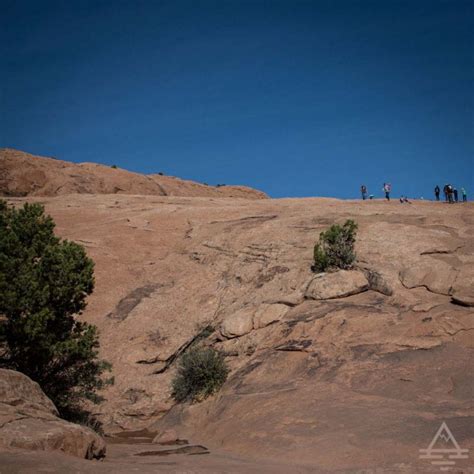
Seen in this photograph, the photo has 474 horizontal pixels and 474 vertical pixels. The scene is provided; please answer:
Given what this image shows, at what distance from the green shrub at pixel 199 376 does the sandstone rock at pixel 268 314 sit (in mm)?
2177

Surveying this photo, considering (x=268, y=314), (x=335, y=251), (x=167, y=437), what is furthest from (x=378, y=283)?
(x=167, y=437)

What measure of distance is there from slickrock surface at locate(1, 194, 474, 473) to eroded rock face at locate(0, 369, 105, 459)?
52.4 inches

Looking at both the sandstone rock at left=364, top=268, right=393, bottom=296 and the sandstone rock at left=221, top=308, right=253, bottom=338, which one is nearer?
the sandstone rock at left=364, top=268, right=393, bottom=296

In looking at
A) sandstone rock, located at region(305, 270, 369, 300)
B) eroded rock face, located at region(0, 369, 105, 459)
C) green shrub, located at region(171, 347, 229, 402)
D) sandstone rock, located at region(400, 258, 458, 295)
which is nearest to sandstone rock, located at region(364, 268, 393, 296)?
sandstone rock, located at region(305, 270, 369, 300)

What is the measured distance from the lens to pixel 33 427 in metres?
9.80

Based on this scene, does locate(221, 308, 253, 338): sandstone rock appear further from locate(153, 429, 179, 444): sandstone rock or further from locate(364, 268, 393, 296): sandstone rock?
locate(153, 429, 179, 444): sandstone rock

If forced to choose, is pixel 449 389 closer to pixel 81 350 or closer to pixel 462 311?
pixel 462 311

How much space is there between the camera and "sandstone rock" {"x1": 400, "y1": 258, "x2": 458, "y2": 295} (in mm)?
19141

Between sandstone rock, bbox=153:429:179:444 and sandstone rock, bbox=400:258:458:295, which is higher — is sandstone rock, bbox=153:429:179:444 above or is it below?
below

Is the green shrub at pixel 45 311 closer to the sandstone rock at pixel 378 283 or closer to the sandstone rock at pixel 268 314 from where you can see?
the sandstone rock at pixel 268 314

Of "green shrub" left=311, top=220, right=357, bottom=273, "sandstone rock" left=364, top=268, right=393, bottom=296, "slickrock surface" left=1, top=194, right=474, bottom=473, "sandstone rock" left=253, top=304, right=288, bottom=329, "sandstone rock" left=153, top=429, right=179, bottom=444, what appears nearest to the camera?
"slickrock surface" left=1, top=194, right=474, bottom=473

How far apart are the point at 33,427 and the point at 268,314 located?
38.2 feet

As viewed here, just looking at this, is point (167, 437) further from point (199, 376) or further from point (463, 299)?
point (463, 299)

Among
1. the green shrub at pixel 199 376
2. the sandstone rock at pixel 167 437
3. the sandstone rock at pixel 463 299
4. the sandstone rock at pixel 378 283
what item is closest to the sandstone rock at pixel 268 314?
the green shrub at pixel 199 376
